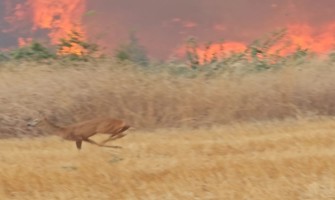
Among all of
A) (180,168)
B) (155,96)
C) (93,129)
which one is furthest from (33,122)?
(180,168)

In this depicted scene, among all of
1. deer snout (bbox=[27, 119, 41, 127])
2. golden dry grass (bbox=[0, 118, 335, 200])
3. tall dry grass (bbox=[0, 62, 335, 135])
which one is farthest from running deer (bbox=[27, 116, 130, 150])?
tall dry grass (bbox=[0, 62, 335, 135])

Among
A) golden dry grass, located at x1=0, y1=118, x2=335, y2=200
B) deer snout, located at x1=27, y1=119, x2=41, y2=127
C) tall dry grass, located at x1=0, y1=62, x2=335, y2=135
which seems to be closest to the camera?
golden dry grass, located at x1=0, y1=118, x2=335, y2=200

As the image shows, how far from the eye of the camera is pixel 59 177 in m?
4.87

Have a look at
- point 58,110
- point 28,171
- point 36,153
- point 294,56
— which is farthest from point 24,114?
point 294,56

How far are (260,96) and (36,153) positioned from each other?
3929mm

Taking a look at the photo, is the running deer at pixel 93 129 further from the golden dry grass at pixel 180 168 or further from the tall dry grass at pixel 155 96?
the tall dry grass at pixel 155 96

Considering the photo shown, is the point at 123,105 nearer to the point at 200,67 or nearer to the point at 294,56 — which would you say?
the point at 200,67

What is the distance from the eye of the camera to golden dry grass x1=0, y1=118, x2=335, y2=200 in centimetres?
428

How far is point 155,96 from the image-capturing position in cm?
948

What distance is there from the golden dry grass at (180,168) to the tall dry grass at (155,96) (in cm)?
160

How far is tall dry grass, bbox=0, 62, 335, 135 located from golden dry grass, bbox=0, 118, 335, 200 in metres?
1.60

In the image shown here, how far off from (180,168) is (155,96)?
4.48m

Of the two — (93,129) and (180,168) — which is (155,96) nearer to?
(93,129)

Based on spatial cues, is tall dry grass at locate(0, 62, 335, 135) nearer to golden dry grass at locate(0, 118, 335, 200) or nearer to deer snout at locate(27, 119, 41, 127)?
deer snout at locate(27, 119, 41, 127)
